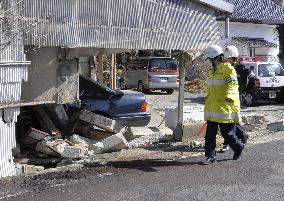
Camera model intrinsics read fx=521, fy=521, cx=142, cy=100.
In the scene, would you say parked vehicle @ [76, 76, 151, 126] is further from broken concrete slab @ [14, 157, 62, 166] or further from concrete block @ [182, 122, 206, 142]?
broken concrete slab @ [14, 157, 62, 166]

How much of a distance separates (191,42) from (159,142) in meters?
2.13

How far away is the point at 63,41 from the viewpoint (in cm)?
850

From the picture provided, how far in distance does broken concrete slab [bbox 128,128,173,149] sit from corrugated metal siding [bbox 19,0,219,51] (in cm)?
181

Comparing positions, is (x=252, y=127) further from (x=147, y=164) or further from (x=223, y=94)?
(x=147, y=164)

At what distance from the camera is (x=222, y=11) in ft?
35.0

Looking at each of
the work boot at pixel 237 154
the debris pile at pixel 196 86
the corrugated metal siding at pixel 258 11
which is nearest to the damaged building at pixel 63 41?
the work boot at pixel 237 154

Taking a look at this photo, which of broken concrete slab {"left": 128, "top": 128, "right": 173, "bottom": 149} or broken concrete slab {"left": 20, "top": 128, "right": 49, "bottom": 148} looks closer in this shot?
broken concrete slab {"left": 20, "top": 128, "right": 49, "bottom": 148}

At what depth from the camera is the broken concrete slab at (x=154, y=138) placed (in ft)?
33.8

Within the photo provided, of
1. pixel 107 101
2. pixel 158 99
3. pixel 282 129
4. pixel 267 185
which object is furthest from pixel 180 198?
pixel 158 99

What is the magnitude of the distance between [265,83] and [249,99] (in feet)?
2.72

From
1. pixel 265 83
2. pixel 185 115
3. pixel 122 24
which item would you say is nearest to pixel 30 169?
pixel 122 24

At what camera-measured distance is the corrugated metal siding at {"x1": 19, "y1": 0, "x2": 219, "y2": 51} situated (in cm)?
828

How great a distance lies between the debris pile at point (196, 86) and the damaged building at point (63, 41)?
50.9 ft

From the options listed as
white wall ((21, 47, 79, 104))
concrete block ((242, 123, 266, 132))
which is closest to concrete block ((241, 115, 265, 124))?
concrete block ((242, 123, 266, 132))
